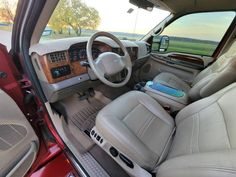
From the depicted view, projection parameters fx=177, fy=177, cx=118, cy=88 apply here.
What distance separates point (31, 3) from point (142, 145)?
0.93 m

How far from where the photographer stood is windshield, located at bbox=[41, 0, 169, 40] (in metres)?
1.32

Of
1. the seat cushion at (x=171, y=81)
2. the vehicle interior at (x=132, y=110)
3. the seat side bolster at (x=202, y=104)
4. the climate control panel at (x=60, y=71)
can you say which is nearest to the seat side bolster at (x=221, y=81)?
the vehicle interior at (x=132, y=110)

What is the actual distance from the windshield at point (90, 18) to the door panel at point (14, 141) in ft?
1.72

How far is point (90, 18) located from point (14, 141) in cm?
111

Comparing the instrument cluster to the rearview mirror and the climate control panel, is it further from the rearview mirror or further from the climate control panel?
the rearview mirror

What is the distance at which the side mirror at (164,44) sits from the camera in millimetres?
2599

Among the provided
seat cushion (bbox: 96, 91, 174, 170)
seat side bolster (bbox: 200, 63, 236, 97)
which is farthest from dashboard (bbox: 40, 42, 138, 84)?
seat side bolster (bbox: 200, 63, 236, 97)

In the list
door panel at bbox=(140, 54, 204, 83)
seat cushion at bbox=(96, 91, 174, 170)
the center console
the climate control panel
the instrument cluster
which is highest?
the instrument cluster

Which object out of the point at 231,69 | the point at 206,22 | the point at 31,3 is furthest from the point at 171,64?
the point at 31,3

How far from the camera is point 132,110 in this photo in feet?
3.82

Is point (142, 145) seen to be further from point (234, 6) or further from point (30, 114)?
point (234, 6)

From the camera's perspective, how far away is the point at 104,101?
185 cm

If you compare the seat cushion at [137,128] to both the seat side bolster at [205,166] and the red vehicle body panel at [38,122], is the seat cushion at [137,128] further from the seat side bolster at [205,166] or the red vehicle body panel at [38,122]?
the red vehicle body panel at [38,122]

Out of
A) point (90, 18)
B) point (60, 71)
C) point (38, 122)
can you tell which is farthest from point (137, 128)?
point (90, 18)
